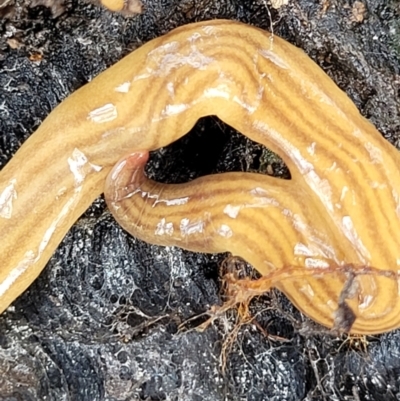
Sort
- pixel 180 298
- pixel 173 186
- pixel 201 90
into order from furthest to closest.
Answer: pixel 180 298 < pixel 173 186 < pixel 201 90

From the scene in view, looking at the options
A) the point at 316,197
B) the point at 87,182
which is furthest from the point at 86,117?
the point at 316,197

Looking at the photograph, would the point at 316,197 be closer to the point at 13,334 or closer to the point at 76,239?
the point at 76,239

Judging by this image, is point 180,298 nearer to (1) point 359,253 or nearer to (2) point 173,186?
(2) point 173,186

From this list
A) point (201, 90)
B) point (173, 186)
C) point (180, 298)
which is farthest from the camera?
point (180, 298)

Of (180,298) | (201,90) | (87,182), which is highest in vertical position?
(201,90)

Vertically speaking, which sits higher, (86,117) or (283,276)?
(86,117)

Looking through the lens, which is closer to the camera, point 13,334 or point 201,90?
point 201,90
